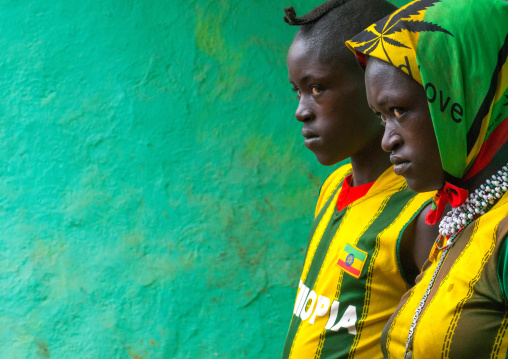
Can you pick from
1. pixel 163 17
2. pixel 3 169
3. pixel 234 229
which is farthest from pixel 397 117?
pixel 3 169

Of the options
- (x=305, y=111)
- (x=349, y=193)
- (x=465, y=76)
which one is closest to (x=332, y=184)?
(x=349, y=193)

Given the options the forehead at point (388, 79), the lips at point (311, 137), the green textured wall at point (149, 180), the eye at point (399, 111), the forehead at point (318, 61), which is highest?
the forehead at point (388, 79)

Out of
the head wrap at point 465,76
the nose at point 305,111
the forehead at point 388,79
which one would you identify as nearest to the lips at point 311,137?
the nose at point 305,111

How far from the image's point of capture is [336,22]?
165cm

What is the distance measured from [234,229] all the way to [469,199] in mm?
1450

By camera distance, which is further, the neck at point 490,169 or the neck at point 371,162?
the neck at point 371,162

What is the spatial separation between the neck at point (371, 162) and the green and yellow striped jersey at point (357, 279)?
32 millimetres

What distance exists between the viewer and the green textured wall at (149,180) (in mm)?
2492

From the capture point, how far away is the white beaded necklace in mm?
1103

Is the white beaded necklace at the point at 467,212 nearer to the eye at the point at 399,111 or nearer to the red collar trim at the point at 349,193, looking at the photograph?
the eye at the point at 399,111

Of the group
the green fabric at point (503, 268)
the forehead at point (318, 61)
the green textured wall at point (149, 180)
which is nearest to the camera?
the green fabric at point (503, 268)

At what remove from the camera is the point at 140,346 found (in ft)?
8.30

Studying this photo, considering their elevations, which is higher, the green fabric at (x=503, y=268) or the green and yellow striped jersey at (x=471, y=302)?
the green fabric at (x=503, y=268)

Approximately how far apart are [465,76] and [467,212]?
24 cm
